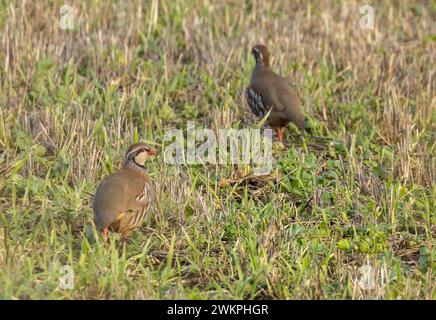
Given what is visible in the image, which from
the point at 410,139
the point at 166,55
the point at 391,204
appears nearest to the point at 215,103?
the point at 166,55

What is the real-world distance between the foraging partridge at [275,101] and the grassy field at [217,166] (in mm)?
203

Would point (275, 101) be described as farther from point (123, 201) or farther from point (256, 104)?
point (123, 201)

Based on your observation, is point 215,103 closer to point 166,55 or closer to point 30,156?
point 166,55

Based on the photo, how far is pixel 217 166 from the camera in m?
6.99

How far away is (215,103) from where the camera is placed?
842 cm

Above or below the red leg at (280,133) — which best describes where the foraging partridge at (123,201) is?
above

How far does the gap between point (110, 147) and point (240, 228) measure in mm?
1575

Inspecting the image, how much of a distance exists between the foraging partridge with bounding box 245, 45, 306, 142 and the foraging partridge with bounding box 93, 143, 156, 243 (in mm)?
2202

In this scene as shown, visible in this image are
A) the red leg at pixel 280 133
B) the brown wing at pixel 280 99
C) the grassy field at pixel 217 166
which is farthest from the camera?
the red leg at pixel 280 133

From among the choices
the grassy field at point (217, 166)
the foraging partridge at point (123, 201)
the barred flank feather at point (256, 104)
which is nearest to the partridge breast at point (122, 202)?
the foraging partridge at point (123, 201)

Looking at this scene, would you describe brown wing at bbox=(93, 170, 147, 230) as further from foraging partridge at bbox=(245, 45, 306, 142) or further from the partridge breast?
foraging partridge at bbox=(245, 45, 306, 142)

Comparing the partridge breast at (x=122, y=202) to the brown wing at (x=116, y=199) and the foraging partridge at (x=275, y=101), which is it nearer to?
the brown wing at (x=116, y=199)

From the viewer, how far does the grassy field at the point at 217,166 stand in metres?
5.33

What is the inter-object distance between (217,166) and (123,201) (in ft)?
5.16
